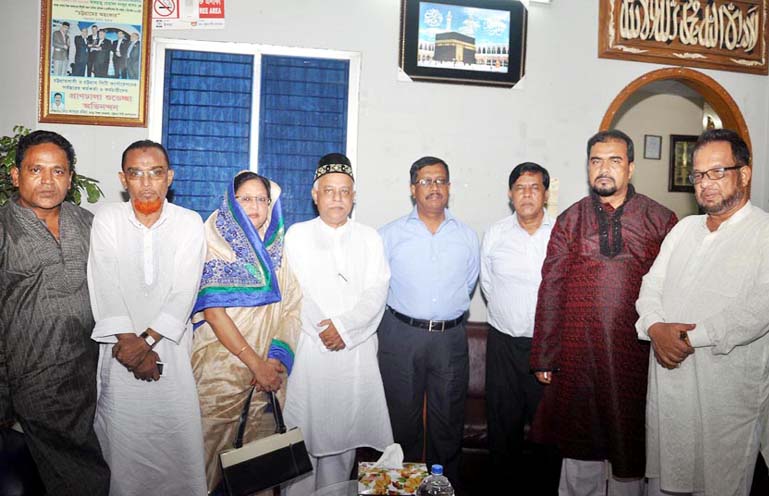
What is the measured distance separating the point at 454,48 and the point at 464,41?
0.09 m

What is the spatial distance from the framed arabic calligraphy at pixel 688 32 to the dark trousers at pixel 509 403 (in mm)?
2553

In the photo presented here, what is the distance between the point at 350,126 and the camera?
12.8 feet

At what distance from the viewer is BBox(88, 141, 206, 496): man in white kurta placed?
2.32 m

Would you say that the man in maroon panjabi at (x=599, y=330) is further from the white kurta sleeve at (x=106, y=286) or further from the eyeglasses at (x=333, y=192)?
the white kurta sleeve at (x=106, y=286)

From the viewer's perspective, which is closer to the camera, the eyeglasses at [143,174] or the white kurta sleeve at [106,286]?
the white kurta sleeve at [106,286]

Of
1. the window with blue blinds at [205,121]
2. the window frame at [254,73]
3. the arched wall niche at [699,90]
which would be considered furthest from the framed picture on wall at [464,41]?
the window with blue blinds at [205,121]

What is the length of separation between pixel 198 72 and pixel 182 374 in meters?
2.27

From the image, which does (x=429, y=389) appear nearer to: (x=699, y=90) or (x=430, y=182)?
(x=430, y=182)

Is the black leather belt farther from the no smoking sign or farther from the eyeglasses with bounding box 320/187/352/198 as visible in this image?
the no smoking sign

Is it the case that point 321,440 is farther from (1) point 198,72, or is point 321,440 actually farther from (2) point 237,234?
(1) point 198,72

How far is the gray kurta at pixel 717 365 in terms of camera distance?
6.88ft

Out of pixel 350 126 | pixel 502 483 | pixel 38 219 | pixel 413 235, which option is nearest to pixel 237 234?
pixel 38 219

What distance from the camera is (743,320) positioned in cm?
205

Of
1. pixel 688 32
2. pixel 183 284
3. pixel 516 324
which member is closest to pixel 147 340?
pixel 183 284
